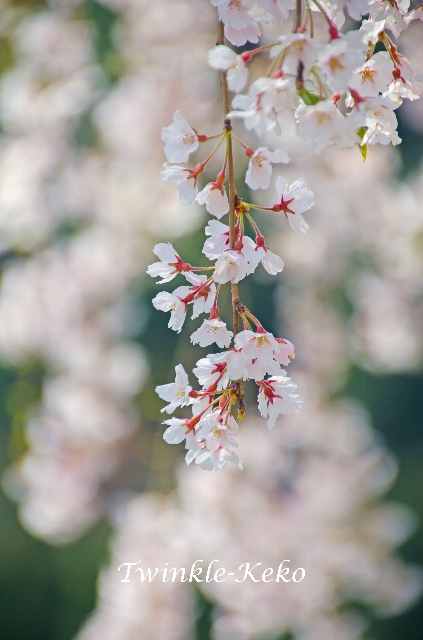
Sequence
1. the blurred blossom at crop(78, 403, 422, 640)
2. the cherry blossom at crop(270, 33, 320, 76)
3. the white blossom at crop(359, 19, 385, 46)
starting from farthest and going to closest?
1. the blurred blossom at crop(78, 403, 422, 640)
2. the white blossom at crop(359, 19, 385, 46)
3. the cherry blossom at crop(270, 33, 320, 76)

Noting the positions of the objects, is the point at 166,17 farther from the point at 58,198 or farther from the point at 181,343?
the point at 181,343

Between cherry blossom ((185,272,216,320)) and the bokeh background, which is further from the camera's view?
the bokeh background

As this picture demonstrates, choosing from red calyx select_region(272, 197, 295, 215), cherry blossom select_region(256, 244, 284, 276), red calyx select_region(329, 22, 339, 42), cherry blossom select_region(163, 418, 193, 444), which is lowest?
cherry blossom select_region(163, 418, 193, 444)

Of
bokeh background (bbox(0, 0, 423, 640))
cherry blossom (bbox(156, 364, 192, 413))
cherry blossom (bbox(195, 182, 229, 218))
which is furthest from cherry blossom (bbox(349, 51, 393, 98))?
bokeh background (bbox(0, 0, 423, 640))

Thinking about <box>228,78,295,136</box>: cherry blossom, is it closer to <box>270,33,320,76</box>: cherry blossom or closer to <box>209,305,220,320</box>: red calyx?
<box>270,33,320,76</box>: cherry blossom

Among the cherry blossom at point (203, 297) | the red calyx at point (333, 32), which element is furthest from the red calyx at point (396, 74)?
the cherry blossom at point (203, 297)

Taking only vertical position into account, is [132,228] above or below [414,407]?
above

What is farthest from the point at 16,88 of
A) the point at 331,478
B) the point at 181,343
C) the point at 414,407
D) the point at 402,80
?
the point at 414,407
